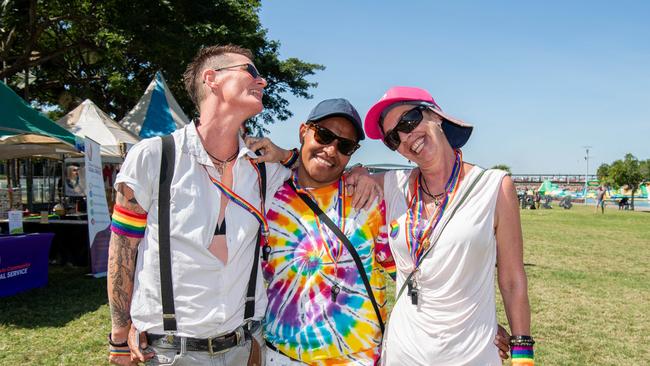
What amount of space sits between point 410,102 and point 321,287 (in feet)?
3.21

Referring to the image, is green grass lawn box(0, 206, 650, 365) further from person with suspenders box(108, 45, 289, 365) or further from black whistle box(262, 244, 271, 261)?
black whistle box(262, 244, 271, 261)

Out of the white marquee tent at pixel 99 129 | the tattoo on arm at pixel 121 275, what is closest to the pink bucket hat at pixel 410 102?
the tattoo on arm at pixel 121 275

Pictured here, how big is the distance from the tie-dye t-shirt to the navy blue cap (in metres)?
0.42

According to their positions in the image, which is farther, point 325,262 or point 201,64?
point 201,64

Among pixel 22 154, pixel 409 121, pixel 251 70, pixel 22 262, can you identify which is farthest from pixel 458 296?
pixel 22 154

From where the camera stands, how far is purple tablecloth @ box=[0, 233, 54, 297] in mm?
6746

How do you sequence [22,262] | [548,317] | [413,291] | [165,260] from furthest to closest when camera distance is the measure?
[22,262] < [548,317] < [413,291] < [165,260]

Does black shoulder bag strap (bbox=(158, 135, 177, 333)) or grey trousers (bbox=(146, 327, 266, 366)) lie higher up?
black shoulder bag strap (bbox=(158, 135, 177, 333))

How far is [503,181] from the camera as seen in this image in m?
2.13

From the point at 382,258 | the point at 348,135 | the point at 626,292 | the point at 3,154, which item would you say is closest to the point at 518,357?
the point at 382,258

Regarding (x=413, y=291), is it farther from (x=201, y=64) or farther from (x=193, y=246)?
(x=201, y=64)

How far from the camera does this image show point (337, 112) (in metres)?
2.45

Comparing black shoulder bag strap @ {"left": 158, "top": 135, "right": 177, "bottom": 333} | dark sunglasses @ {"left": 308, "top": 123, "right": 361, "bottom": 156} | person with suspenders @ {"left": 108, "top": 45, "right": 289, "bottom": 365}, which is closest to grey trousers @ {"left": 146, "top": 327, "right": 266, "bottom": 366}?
person with suspenders @ {"left": 108, "top": 45, "right": 289, "bottom": 365}

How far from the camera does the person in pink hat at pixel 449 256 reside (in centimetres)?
203
